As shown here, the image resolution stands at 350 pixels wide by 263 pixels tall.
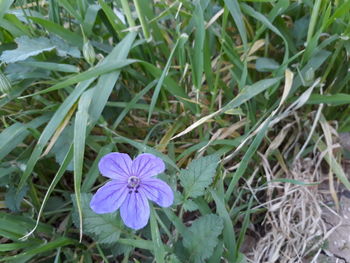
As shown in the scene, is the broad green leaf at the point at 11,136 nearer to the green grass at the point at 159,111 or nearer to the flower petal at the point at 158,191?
the green grass at the point at 159,111

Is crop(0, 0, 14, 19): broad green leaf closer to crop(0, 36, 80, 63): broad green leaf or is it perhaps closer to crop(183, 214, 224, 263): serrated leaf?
crop(0, 36, 80, 63): broad green leaf

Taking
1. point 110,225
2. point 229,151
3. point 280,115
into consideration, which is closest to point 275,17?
point 280,115

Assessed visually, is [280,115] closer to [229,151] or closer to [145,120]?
[229,151]

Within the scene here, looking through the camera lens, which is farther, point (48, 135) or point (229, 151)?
point (229, 151)

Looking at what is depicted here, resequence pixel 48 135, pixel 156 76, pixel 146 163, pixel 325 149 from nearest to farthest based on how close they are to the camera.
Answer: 1. pixel 146 163
2. pixel 48 135
3. pixel 156 76
4. pixel 325 149

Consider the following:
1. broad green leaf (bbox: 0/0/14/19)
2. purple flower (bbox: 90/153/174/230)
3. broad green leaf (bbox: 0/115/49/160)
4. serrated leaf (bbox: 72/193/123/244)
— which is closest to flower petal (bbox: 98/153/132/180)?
purple flower (bbox: 90/153/174/230)

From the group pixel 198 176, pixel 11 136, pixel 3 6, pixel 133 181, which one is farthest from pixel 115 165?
pixel 3 6
